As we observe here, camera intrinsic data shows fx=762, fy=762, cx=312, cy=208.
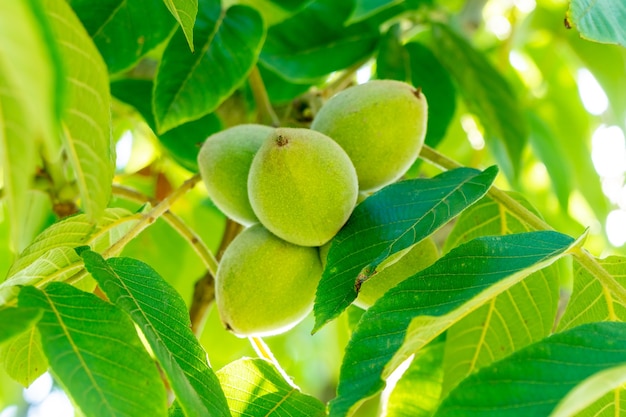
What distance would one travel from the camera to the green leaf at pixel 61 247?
1069 mm

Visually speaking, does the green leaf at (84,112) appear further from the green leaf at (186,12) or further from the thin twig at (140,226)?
the thin twig at (140,226)

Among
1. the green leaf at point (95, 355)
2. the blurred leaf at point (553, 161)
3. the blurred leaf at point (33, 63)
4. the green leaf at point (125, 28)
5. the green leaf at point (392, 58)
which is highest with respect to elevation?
the blurred leaf at point (33, 63)

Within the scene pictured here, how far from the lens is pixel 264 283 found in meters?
1.23

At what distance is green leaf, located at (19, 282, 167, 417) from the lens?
0.88 meters

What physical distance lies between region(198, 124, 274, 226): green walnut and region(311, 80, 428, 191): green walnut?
13 centimetres

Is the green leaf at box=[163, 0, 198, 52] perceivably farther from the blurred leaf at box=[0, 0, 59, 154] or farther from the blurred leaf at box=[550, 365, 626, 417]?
the blurred leaf at box=[550, 365, 626, 417]

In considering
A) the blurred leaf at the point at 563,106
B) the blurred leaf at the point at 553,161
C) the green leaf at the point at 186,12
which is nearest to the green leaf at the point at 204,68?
the green leaf at the point at 186,12

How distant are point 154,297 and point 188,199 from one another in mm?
1331

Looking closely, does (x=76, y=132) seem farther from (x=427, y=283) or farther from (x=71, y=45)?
(x=427, y=283)

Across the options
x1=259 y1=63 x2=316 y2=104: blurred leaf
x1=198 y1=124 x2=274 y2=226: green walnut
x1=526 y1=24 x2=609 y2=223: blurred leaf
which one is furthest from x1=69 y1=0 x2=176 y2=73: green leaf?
x1=526 y1=24 x2=609 y2=223: blurred leaf

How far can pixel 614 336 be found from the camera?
3.04 feet

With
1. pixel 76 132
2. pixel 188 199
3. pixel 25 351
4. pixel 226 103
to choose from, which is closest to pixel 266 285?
pixel 25 351

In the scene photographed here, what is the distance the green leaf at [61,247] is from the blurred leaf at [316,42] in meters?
0.76

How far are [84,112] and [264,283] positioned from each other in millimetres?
500
